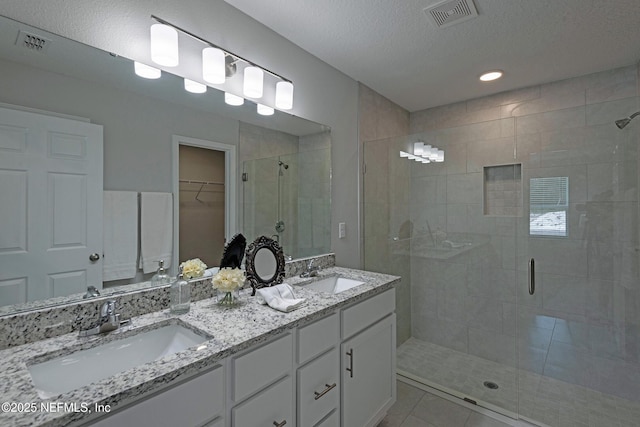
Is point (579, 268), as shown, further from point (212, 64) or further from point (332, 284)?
point (212, 64)

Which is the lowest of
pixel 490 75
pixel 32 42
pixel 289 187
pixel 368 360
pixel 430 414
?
pixel 430 414

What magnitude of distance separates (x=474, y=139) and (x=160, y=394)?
106 inches

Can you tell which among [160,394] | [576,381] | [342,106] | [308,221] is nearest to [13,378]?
[160,394]

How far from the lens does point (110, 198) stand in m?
1.24

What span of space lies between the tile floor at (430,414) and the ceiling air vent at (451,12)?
243cm

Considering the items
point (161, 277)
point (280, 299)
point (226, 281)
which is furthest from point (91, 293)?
point (280, 299)

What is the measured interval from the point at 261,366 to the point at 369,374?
85 centimetres

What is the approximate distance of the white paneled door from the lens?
3.37ft

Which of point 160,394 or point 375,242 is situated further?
point 375,242

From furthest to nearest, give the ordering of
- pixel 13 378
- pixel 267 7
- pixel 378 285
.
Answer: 1. pixel 378 285
2. pixel 267 7
3. pixel 13 378

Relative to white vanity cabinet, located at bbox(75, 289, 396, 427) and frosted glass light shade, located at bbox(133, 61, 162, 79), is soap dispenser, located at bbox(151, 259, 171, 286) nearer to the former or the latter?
white vanity cabinet, located at bbox(75, 289, 396, 427)

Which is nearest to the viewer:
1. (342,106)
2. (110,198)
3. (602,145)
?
(110,198)

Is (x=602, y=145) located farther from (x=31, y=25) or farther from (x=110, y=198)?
(x=31, y=25)

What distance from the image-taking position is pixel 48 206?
1098 mm
